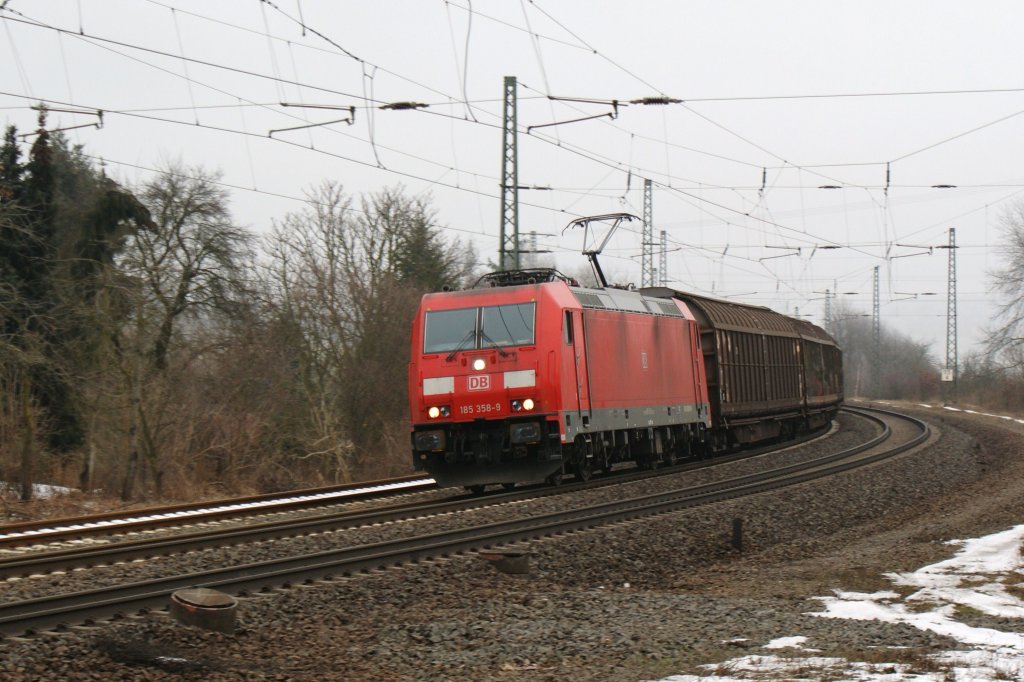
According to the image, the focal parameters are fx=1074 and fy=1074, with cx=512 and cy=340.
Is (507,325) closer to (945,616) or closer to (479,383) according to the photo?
(479,383)

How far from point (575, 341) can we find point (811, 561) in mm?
6589

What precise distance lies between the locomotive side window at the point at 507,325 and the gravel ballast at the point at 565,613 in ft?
9.63

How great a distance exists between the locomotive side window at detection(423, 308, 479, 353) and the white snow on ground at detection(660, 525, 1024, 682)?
819 cm

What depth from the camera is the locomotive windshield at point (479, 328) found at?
17203 millimetres

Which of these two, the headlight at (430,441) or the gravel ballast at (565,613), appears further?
the headlight at (430,441)

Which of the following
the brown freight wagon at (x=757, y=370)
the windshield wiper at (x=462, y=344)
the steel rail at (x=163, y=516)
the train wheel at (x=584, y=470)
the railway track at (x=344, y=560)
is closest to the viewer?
the railway track at (x=344, y=560)

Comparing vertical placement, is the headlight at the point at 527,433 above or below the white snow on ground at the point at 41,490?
above

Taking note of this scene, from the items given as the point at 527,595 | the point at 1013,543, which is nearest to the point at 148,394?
the point at 527,595

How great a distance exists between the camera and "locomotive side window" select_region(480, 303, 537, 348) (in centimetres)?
1716

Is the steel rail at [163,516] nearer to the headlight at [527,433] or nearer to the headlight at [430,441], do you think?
the headlight at [430,441]

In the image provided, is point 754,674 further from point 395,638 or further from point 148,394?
point 148,394


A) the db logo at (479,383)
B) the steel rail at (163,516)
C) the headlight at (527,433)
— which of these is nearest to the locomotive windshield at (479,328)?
the db logo at (479,383)

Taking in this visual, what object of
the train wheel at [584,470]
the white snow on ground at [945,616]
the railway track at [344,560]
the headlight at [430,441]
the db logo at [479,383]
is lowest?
the white snow on ground at [945,616]

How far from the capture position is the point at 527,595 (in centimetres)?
968
